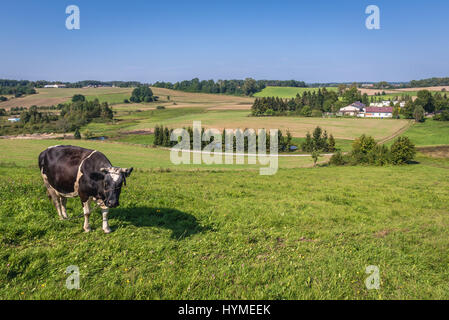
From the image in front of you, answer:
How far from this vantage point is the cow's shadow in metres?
9.98

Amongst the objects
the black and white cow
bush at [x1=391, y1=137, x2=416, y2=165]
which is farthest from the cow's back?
bush at [x1=391, y1=137, x2=416, y2=165]

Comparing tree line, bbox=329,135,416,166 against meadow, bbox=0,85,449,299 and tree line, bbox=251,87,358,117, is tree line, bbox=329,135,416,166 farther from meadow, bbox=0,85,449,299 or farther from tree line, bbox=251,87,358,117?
tree line, bbox=251,87,358,117

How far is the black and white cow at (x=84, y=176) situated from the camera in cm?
786

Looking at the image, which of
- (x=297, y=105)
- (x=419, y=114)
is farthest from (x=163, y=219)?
(x=297, y=105)

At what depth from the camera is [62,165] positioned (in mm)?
8438

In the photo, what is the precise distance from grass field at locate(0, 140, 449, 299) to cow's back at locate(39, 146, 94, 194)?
143 centimetres

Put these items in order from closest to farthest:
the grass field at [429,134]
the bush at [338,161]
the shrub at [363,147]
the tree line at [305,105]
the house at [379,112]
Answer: the bush at [338,161] < the shrub at [363,147] < the grass field at [429,134] < the house at [379,112] < the tree line at [305,105]

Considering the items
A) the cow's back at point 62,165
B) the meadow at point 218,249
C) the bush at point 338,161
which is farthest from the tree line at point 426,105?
the cow's back at point 62,165

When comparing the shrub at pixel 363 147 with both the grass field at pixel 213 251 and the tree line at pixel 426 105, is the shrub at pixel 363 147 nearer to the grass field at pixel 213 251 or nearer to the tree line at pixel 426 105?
the grass field at pixel 213 251

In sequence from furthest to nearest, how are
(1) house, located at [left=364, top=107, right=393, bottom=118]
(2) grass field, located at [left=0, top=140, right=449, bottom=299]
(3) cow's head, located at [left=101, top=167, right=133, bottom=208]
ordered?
(1) house, located at [left=364, top=107, right=393, bottom=118], (3) cow's head, located at [left=101, top=167, right=133, bottom=208], (2) grass field, located at [left=0, top=140, right=449, bottom=299]

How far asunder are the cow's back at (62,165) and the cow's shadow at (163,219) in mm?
2298
